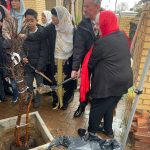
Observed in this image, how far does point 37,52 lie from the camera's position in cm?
405

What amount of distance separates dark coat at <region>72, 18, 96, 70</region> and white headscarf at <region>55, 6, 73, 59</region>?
23cm

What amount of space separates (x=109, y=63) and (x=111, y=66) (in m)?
0.05

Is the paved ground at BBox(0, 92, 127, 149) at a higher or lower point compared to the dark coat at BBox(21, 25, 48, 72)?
lower

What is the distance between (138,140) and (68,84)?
1646mm

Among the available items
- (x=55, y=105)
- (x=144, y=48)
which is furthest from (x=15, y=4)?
Answer: (x=144, y=48)

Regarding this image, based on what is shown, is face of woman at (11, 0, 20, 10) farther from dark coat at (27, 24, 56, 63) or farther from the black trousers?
the black trousers

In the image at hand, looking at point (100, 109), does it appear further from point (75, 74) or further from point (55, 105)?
point (55, 105)

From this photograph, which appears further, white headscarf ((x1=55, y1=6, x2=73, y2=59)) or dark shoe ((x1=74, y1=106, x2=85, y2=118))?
dark shoe ((x1=74, y1=106, x2=85, y2=118))

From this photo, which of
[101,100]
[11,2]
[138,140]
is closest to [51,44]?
[11,2]

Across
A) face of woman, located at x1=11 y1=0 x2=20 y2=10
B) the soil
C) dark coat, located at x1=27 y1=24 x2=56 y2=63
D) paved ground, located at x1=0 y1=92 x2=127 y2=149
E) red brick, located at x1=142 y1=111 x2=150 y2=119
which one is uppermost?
face of woman, located at x1=11 y1=0 x2=20 y2=10

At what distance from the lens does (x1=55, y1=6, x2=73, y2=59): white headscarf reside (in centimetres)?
366

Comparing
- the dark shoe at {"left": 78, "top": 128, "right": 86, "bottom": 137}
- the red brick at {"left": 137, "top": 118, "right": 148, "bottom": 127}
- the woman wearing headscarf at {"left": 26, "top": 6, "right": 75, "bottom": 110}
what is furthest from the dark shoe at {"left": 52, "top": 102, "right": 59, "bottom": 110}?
the red brick at {"left": 137, "top": 118, "right": 148, "bottom": 127}

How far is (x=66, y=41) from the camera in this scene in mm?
3838

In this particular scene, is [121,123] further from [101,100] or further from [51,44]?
[51,44]
